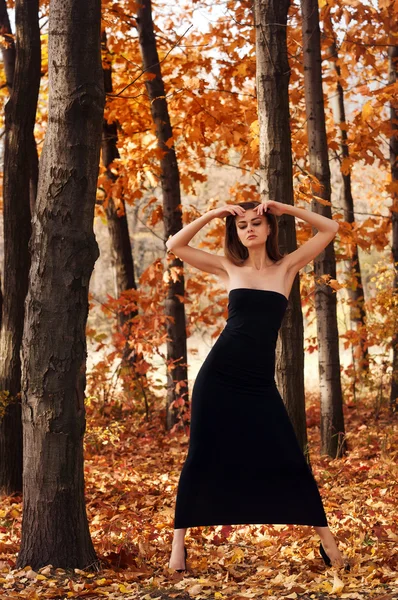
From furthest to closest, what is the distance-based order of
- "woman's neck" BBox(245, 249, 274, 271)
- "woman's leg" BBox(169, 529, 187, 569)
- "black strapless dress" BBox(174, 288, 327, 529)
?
"woman's neck" BBox(245, 249, 274, 271) → "woman's leg" BBox(169, 529, 187, 569) → "black strapless dress" BBox(174, 288, 327, 529)

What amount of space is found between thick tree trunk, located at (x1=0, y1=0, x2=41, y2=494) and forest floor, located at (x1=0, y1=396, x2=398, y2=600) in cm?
59

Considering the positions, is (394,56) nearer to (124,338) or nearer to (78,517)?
(124,338)

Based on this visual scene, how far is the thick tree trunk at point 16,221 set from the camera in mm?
7934

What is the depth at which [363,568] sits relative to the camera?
4.92 m

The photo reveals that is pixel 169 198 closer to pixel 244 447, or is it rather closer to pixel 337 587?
pixel 244 447

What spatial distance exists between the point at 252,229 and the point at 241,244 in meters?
0.18

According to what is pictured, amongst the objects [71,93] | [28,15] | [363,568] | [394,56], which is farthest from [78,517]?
[394,56]

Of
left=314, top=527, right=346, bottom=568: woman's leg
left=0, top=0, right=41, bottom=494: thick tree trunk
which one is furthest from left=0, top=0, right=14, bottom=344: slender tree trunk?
left=314, top=527, right=346, bottom=568: woman's leg

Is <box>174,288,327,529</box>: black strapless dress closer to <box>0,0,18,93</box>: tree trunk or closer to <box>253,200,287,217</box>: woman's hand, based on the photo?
<box>253,200,287,217</box>: woman's hand

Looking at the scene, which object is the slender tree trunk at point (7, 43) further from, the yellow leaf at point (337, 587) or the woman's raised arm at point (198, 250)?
the yellow leaf at point (337, 587)

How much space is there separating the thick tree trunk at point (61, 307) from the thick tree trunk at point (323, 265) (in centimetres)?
420

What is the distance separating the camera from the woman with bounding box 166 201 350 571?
4.88 meters

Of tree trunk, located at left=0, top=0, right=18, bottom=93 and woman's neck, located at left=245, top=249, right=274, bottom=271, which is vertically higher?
tree trunk, located at left=0, top=0, right=18, bottom=93

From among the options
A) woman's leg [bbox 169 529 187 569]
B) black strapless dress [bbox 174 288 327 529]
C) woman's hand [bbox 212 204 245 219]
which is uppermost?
woman's hand [bbox 212 204 245 219]
